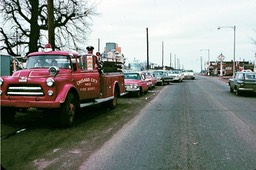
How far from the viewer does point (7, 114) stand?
33.4 feet

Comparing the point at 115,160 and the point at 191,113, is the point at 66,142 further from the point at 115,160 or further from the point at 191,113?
the point at 191,113

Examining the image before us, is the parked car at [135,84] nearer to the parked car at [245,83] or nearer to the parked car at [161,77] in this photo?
the parked car at [245,83]

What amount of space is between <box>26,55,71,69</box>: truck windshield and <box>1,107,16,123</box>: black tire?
1.43 metres

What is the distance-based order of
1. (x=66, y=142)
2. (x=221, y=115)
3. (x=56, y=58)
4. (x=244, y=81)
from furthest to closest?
(x=244, y=81)
(x=221, y=115)
(x=56, y=58)
(x=66, y=142)

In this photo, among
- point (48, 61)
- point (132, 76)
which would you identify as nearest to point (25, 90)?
point (48, 61)

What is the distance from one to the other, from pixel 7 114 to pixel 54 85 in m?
1.99

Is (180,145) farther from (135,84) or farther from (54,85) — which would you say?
(135,84)

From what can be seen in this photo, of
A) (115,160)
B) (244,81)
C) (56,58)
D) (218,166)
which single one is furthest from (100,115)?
(244,81)

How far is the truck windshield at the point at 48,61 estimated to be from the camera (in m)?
10.6

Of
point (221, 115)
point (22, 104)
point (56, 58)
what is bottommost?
point (221, 115)

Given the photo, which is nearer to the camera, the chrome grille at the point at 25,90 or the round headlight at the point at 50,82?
the round headlight at the point at 50,82

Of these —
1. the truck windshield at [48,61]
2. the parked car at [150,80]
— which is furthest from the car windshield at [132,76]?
the truck windshield at [48,61]

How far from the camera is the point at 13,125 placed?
9.95 m

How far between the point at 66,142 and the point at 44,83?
2131 millimetres
